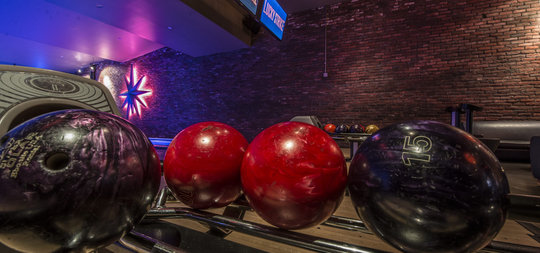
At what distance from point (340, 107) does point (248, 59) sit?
90.6 inches

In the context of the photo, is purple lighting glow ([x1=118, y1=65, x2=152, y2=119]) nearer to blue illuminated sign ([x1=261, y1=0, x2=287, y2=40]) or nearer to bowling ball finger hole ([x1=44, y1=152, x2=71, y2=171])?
blue illuminated sign ([x1=261, y1=0, x2=287, y2=40])

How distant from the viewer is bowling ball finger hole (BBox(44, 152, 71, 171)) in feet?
1.50

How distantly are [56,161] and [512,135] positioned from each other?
4.86 m

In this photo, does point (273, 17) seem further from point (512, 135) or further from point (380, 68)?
point (512, 135)

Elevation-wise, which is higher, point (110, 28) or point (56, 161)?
point (110, 28)

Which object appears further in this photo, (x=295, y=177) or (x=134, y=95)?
(x=134, y=95)

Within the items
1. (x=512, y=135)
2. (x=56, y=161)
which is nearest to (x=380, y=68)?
Answer: (x=512, y=135)

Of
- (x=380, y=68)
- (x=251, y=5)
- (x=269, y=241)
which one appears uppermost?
(x=251, y=5)

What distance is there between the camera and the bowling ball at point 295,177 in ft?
1.80

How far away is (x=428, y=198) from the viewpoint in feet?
1.44

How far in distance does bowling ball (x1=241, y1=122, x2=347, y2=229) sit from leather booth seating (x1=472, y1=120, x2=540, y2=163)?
3.74m

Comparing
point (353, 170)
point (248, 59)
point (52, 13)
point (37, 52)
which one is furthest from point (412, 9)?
point (37, 52)

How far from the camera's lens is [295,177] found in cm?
55

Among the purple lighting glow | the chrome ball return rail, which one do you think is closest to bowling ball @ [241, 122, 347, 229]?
the chrome ball return rail
